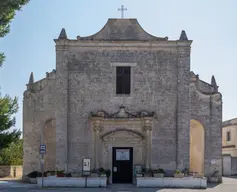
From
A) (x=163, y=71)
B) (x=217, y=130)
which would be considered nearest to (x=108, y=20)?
(x=163, y=71)

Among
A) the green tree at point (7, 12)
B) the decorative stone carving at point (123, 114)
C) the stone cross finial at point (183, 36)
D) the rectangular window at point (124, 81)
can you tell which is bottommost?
the decorative stone carving at point (123, 114)

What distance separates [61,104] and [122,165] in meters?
5.62

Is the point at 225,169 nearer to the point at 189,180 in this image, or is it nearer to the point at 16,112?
the point at 189,180

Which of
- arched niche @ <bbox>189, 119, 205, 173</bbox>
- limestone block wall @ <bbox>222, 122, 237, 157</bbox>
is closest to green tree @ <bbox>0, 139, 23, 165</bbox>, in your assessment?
arched niche @ <bbox>189, 119, 205, 173</bbox>

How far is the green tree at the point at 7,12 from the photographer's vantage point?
1639 cm

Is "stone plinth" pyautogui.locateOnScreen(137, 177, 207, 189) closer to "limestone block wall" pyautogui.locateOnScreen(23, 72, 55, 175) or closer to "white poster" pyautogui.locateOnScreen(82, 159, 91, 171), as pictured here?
"white poster" pyautogui.locateOnScreen(82, 159, 91, 171)

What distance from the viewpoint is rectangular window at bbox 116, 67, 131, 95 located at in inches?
1200

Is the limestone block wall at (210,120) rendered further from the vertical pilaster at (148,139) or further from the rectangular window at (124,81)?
the rectangular window at (124,81)

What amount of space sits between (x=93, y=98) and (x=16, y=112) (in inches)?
209

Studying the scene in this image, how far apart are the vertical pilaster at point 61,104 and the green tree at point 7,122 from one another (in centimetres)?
353

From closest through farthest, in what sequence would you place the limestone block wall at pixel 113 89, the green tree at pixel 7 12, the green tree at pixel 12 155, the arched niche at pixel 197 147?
the green tree at pixel 7 12 → the limestone block wall at pixel 113 89 → the arched niche at pixel 197 147 → the green tree at pixel 12 155

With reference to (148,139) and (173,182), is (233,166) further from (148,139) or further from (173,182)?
(173,182)

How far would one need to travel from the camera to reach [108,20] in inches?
1238

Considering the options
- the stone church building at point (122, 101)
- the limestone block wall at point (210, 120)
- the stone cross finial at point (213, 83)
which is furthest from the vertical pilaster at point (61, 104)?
the stone cross finial at point (213, 83)
